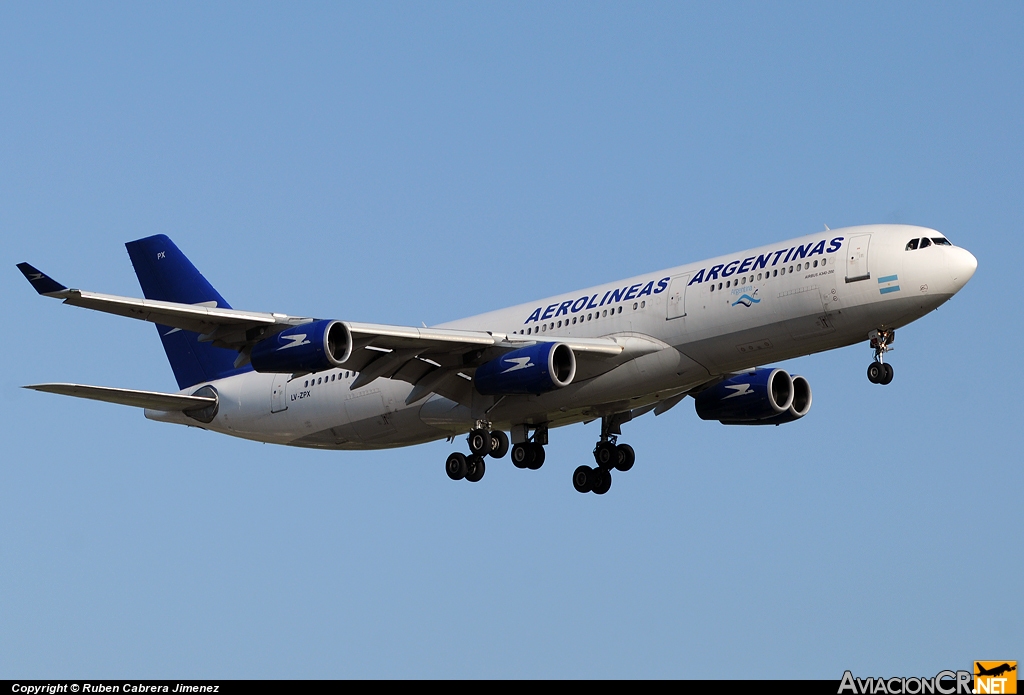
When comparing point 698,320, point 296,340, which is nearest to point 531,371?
point 698,320

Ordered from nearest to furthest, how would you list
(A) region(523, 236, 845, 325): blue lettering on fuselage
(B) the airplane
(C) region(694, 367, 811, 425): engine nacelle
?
(B) the airplane
(A) region(523, 236, 845, 325): blue lettering on fuselage
(C) region(694, 367, 811, 425): engine nacelle

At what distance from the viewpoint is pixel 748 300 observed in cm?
4162

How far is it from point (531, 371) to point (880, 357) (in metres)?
9.59

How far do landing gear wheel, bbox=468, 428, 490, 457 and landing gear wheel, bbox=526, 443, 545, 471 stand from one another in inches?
74.1

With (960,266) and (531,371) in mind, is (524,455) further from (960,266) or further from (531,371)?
(960,266)

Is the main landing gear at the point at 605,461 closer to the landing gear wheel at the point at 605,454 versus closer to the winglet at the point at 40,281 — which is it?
the landing gear wheel at the point at 605,454

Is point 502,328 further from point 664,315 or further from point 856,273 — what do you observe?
point 856,273

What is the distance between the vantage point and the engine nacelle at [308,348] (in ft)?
132

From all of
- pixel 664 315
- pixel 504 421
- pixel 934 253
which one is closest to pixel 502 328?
pixel 504 421

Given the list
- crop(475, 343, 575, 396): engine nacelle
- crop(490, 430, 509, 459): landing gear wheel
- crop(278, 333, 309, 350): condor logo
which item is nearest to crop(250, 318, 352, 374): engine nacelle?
crop(278, 333, 309, 350): condor logo

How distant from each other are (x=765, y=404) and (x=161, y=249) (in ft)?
74.8

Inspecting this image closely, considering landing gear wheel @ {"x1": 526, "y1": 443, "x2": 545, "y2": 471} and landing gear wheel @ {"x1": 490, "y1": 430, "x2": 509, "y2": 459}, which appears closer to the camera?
landing gear wheel @ {"x1": 490, "y1": 430, "x2": 509, "y2": 459}

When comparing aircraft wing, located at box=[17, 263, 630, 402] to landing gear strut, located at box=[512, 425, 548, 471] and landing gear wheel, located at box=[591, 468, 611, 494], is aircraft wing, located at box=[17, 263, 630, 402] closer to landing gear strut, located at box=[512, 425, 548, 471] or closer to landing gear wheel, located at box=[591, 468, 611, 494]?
landing gear strut, located at box=[512, 425, 548, 471]

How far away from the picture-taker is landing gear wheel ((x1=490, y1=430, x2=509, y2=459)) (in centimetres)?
4600
